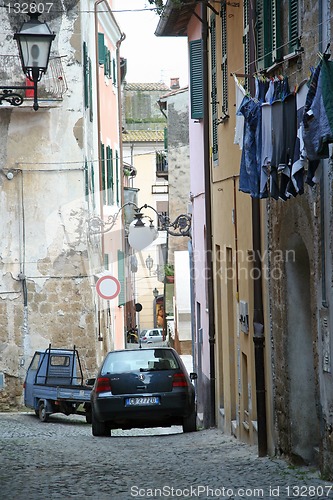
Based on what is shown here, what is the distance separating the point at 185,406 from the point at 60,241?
935cm

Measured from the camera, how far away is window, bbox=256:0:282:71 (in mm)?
10102

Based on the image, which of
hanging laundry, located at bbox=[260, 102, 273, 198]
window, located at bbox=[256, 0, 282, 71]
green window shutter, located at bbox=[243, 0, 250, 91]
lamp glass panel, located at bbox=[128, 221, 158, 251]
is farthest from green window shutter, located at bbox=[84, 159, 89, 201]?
hanging laundry, located at bbox=[260, 102, 273, 198]

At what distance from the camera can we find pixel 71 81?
23.8 meters

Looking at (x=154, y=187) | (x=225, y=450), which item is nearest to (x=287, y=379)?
(x=225, y=450)

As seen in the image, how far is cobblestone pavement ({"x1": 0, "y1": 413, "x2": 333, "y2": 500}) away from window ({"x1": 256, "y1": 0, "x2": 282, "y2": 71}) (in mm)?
3970

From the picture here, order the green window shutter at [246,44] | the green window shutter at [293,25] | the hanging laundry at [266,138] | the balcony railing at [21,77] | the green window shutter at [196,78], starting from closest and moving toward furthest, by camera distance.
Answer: the hanging laundry at [266,138] → the green window shutter at [293,25] → the green window shutter at [246,44] → the green window shutter at [196,78] → the balcony railing at [21,77]

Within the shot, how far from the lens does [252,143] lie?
373 inches

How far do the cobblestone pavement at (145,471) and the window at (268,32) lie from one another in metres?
3.97

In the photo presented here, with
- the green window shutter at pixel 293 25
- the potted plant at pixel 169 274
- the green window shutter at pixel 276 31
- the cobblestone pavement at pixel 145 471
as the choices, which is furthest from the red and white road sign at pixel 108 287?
the potted plant at pixel 169 274

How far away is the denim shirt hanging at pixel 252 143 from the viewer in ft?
30.7

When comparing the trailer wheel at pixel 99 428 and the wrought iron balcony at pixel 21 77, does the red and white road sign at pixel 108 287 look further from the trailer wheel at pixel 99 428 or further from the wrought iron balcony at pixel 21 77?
the trailer wheel at pixel 99 428

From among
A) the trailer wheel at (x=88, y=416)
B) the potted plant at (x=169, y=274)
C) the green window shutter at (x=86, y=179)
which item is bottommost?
the trailer wheel at (x=88, y=416)

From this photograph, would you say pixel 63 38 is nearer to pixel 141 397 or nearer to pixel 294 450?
pixel 141 397

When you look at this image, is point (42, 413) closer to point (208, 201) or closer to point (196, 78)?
point (208, 201)
